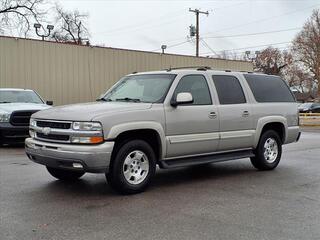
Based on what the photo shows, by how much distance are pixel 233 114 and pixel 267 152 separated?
1452mm

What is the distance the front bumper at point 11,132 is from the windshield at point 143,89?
216 inches

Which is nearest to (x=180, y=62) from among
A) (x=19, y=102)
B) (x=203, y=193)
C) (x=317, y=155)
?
(x=19, y=102)

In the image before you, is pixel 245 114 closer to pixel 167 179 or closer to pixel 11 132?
pixel 167 179

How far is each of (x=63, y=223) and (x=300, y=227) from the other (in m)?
2.71

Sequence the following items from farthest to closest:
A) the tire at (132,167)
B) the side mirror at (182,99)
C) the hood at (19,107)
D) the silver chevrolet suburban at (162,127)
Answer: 1. the hood at (19,107)
2. the side mirror at (182,99)
3. the tire at (132,167)
4. the silver chevrolet suburban at (162,127)

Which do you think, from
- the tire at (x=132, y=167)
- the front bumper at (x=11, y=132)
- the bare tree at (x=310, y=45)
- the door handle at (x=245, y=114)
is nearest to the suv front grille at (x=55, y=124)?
the tire at (x=132, y=167)

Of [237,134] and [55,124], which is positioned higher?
[55,124]

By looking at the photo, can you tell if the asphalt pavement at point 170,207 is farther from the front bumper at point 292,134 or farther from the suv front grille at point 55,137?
the front bumper at point 292,134

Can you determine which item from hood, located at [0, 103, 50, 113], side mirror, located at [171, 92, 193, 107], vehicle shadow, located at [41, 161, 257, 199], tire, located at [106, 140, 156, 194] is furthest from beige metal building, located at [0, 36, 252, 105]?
tire, located at [106, 140, 156, 194]

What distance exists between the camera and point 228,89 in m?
8.42

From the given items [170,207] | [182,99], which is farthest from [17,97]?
[170,207]

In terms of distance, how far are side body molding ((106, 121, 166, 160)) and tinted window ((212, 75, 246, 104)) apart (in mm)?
1606

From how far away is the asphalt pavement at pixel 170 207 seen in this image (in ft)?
16.4

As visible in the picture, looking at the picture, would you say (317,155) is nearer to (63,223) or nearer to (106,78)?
(63,223)
